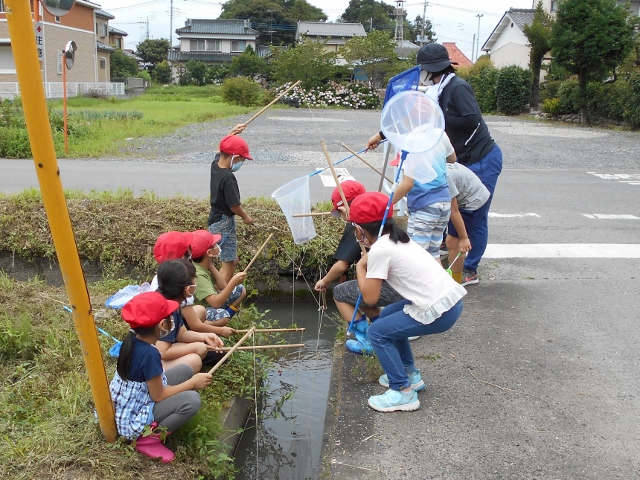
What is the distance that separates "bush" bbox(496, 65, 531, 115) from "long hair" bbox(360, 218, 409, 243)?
3188 cm

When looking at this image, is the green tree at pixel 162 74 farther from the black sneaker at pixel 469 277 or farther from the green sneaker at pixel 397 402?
the green sneaker at pixel 397 402

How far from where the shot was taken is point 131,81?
51375mm

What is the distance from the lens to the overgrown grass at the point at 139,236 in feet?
20.6

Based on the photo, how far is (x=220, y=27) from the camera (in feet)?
220

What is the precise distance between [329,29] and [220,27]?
495 inches

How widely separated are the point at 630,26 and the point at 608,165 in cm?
1184

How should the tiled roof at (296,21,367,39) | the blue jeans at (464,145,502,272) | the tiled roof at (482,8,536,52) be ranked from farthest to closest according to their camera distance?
1. the tiled roof at (296,21,367,39)
2. the tiled roof at (482,8,536,52)
3. the blue jeans at (464,145,502,272)

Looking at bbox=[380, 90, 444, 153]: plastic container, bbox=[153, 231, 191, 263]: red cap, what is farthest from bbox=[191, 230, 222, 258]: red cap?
bbox=[380, 90, 444, 153]: plastic container

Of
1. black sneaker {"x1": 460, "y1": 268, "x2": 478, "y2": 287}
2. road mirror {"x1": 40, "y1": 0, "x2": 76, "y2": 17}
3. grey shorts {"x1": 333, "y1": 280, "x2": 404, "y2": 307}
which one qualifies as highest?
road mirror {"x1": 40, "y1": 0, "x2": 76, "y2": 17}

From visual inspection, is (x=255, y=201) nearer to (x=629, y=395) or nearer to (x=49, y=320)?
(x=49, y=320)

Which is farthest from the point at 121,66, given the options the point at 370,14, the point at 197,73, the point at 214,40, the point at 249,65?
the point at 370,14

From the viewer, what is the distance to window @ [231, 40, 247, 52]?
66.8 m

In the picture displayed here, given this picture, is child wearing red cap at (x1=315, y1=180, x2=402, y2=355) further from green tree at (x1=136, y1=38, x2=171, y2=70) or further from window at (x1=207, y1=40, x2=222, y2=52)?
green tree at (x1=136, y1=38, x2=171, y2=70)

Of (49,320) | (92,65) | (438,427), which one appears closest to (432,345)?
(438,427)
